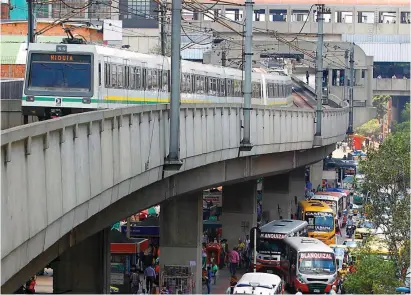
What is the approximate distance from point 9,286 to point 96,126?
4.42 meters

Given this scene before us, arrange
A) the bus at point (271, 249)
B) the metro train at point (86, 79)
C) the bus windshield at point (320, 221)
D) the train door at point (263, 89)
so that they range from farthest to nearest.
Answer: the bus windshield at point (320, 221) < the train door at point (263, 89) < the bus at point (271, 249) < the metro train at point (86, 79)

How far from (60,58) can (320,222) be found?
2965cm

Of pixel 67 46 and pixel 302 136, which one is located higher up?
pixel 67 46

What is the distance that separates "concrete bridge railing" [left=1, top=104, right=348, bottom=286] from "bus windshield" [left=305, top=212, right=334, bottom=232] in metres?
23.7

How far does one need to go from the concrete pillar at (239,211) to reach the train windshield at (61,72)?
26.7 meters

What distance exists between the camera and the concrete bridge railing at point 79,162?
1465 centimetres

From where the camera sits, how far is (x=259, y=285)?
3316 centimetres

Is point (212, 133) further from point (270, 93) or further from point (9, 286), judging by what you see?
point (270, 93)

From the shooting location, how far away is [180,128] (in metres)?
28.9

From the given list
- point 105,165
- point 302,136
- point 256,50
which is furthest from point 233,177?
point 256,50

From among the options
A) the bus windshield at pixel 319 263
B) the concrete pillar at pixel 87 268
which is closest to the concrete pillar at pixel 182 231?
the bus windshield at pixel 319 263

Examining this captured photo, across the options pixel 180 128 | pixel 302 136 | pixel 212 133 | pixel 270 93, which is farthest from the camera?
pixel 270 93

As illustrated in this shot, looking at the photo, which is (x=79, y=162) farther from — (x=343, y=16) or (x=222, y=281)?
(x=343, y=16)

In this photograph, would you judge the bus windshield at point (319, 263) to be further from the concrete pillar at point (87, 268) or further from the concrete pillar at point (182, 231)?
the concrete pillar at point (87, 268)
